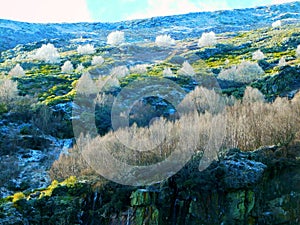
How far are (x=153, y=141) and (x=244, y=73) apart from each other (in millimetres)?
48881

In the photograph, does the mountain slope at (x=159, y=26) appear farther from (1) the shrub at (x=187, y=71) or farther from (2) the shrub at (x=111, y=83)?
(2) the shrub at (x=111, y=83)

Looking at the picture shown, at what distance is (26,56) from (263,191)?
334 feet

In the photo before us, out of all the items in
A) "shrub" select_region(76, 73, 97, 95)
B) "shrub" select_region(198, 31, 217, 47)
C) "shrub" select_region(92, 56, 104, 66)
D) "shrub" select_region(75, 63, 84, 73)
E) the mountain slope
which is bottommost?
"shrub" select_region(76, 73, 97, 95)

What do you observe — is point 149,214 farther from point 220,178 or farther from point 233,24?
point 233,24

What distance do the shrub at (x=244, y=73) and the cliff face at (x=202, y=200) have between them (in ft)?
165

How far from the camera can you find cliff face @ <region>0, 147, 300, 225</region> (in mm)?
25109

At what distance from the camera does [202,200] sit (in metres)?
25.9

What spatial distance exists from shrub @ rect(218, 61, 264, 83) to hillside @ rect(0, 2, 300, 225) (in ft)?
0.83

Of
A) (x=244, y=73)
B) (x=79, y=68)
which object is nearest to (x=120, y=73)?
(x=79, y=68)

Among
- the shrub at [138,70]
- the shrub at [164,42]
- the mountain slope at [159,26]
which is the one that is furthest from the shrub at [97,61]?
the mountain slope at [159,26]

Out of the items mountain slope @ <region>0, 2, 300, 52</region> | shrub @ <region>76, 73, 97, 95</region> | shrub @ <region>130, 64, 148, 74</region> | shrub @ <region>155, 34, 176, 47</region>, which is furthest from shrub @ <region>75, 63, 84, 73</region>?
mountain slope @ <region>0, 2, 300, 52</region>

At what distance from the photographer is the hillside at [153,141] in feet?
85.9

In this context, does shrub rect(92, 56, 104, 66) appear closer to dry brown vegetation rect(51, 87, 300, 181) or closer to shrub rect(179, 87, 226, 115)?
shrub rect(179, 87, 226, 115)

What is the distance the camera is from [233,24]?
599 ft
